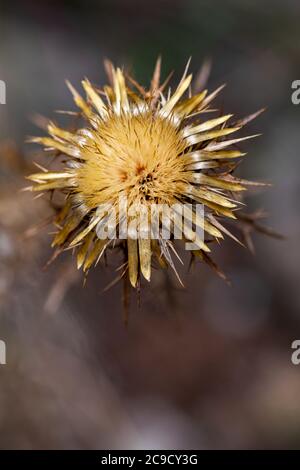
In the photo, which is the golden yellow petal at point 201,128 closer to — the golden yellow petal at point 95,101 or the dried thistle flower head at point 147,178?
the dried thistle flower head at point 147,178

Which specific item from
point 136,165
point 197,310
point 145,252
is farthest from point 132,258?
point 197,310

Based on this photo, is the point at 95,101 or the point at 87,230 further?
the point at 95,101

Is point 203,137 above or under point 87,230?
above

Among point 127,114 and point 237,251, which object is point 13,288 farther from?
point 237,251

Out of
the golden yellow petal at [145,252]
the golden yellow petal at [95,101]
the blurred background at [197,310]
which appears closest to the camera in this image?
the golden yellow petal at [145,252]

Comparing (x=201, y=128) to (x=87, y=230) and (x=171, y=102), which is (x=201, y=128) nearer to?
(x=171, y=102)

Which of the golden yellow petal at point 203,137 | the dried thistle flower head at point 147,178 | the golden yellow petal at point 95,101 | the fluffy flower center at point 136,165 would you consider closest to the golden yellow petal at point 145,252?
the dried thistle flower head at point 147,178

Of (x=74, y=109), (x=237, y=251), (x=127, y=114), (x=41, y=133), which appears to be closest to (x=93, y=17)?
(x=74, y=109)
